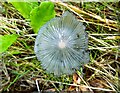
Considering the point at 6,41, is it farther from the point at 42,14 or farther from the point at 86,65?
the point at 86,65

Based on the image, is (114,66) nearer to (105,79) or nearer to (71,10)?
(105,79)

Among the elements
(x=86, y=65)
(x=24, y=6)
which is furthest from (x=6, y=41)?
(x=86, y=65)

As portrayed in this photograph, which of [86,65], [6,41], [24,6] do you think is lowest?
[86,65]

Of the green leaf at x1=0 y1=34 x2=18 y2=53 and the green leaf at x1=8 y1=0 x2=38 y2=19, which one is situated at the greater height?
the green leaf at x1=8 y1=0 x2=38 y2=19

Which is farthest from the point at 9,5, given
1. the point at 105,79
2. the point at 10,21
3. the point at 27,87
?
the point at 105,79

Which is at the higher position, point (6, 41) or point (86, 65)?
point (6, 41)
